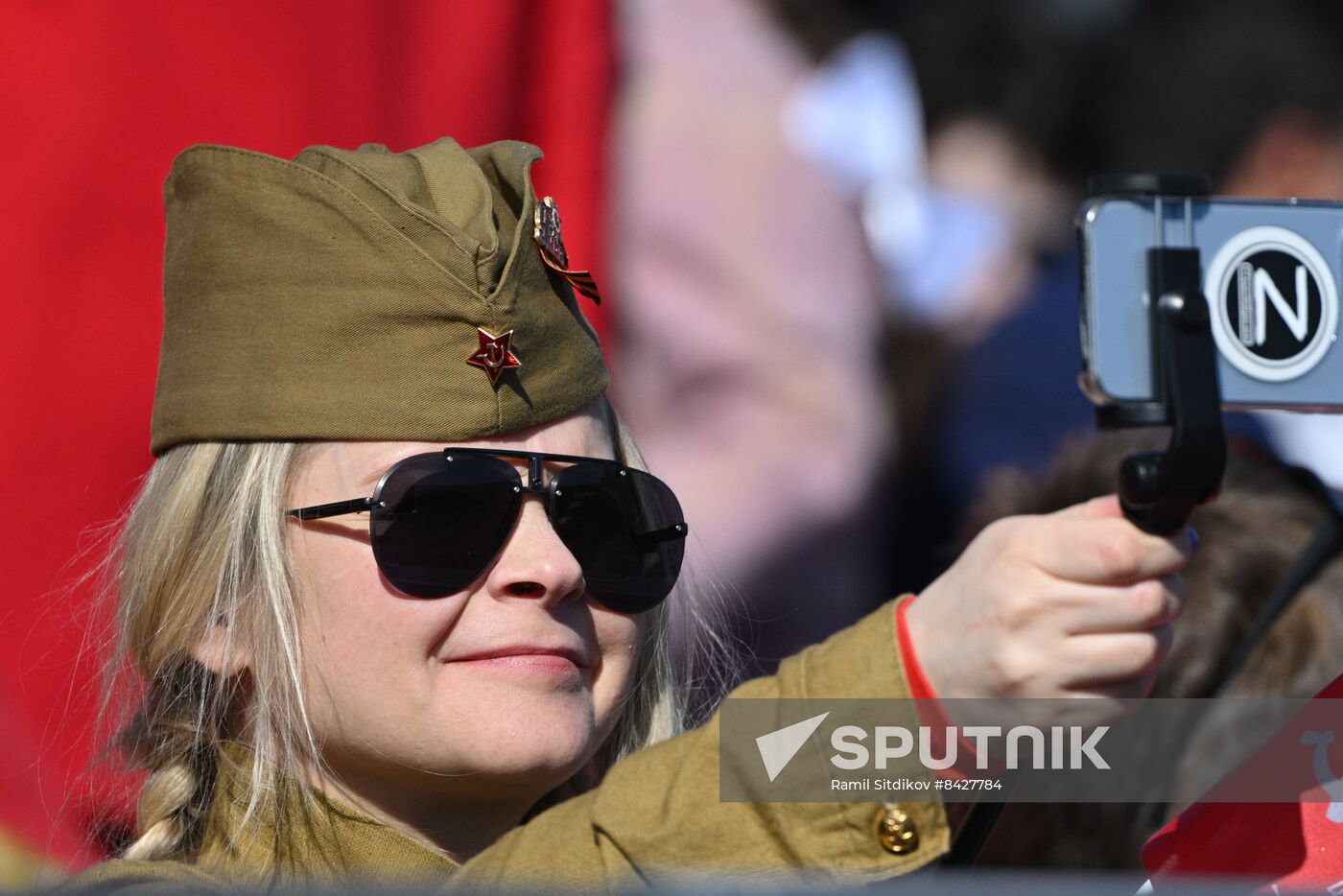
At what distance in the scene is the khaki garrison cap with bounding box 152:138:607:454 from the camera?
155 cm

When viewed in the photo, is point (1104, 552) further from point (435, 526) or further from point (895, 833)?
point (435, 526)

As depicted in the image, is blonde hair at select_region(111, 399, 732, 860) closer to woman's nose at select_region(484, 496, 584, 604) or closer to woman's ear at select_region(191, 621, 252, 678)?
woman's ear at select_region(191, 621, 252, 678)

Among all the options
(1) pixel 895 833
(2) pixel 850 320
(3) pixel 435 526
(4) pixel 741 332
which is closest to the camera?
(1) pixel 895 833

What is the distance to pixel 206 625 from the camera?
1681 millimetres

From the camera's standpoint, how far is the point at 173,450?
169 cm

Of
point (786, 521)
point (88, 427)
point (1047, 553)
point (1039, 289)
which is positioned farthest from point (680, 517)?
point (1039, 289)

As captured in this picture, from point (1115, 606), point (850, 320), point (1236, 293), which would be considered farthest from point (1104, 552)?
point (850, 320)

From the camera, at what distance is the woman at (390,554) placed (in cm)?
150

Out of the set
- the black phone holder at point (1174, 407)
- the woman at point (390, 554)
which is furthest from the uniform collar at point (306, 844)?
the black phone holder at point (1174, 407)

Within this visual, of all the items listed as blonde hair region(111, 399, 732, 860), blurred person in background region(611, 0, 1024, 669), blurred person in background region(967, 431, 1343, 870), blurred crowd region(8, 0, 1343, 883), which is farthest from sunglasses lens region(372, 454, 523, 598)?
blurred person in background region(611, 0, 1024, 669)

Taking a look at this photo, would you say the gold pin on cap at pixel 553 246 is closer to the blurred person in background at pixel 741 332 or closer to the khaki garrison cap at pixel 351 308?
the khaki garrison cap at pixel 351 308

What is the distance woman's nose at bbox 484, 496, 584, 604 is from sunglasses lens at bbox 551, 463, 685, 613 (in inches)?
0.7

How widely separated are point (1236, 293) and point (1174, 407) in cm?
12

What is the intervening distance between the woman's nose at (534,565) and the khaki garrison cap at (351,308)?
0.35ft
